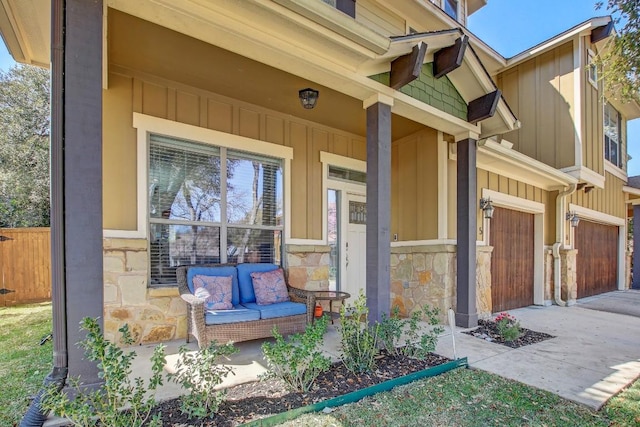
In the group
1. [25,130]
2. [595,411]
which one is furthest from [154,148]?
[25,130]

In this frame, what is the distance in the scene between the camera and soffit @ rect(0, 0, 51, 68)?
276 cm

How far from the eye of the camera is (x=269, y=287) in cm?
419

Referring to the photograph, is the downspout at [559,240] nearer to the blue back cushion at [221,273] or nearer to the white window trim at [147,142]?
the white window trim at [147,142]

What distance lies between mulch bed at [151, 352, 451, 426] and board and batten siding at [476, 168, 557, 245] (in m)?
3.25

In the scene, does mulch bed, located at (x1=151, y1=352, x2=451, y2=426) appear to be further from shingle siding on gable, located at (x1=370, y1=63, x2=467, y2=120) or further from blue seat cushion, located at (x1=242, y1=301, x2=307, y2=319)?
shingle siding on gable, located at (x1=370, y1=63, x2=467, y2=120)

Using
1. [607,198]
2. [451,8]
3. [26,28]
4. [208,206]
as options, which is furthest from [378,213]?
[607,198]

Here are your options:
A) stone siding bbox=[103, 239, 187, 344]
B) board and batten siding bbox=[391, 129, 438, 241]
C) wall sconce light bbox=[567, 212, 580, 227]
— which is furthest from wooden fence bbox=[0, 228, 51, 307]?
wall sconce light bbox=[567, 212, 580, 227]

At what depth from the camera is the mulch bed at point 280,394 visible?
7.51 ft

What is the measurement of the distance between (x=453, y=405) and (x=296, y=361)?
1253 millimetres

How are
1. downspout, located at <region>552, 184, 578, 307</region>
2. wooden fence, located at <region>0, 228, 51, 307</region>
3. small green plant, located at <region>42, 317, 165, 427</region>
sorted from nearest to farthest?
1. small green plant, located at <region>42, 317, 165, 427</region>
2. wooden fence, located at <region>0, 228, 51, 307</region>
3. downspout, located at <region>552, 184, 578, 307</region>

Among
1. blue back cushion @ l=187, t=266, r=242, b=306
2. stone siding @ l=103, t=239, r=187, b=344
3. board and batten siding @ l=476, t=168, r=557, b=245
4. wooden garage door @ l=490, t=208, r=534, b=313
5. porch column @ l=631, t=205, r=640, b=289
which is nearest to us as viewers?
stone siding @ l=103, t=239, r=187, b=344

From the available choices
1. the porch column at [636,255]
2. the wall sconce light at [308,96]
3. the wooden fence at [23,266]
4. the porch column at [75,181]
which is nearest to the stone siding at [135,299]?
the porch column at [75,181]

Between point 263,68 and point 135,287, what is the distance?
2787mm

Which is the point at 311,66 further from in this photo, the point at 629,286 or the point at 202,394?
the point at 629,286
